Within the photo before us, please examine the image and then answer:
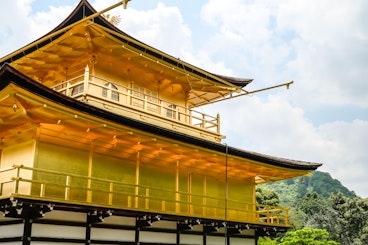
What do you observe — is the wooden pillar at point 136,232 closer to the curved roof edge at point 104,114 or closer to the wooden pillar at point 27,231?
the curved roof edge at point 104,114

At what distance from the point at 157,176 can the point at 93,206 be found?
5.42 m

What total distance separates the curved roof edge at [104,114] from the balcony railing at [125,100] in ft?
8.22

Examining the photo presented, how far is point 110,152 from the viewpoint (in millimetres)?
18047

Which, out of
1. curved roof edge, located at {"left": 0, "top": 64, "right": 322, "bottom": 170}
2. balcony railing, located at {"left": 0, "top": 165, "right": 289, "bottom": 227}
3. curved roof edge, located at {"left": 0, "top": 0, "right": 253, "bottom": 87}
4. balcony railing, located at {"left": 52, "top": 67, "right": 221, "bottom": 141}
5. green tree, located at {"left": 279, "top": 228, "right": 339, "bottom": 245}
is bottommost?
green tree, located at {"left": 279, "top": 228, "right": 339, "bottom": 245}

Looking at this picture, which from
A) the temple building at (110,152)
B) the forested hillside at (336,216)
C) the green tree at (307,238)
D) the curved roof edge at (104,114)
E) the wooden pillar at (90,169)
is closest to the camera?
the curved roof edge at (104,114)

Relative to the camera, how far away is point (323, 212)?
189ft

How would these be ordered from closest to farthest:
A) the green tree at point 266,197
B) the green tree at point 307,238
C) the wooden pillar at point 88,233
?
the wooden pillar at point 88,233 < the green tree at point 307,238 < the green tree at point 266,197

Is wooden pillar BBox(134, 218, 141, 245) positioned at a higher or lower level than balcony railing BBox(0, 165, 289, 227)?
lower

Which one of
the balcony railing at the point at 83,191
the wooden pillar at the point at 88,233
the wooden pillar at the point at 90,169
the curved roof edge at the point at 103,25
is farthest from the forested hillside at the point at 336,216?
the wooden pillar at the point at 88,233

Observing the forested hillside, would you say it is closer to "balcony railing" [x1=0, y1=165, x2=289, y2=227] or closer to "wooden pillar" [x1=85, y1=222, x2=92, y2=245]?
"balcony railing" [x1=0, y1=165, x2=289, y2=227]

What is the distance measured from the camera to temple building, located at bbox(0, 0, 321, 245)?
14461mm

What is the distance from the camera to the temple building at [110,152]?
14461mm

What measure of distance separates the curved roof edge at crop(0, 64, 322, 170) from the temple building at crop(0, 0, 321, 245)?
0.04 metres

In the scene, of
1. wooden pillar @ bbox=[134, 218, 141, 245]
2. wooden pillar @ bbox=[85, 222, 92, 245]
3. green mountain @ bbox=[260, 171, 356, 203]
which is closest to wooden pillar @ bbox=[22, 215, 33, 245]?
wooden pillar @ bbox=[85, 222, 92, 245]
